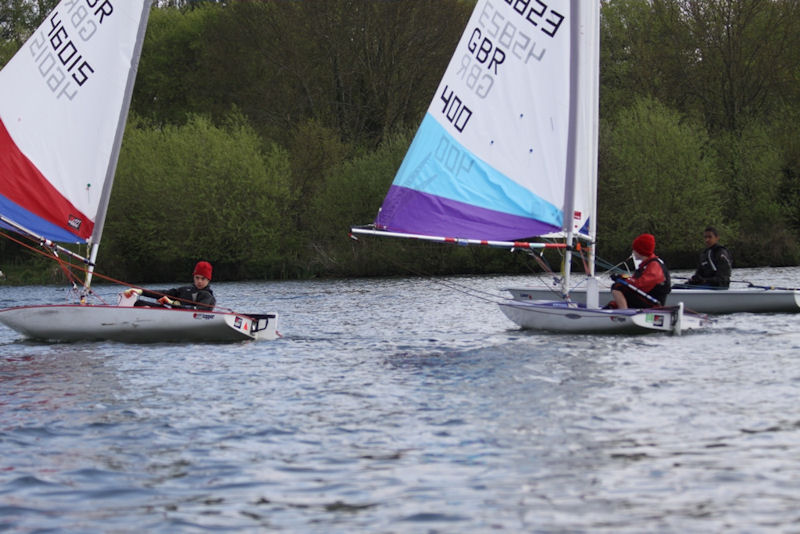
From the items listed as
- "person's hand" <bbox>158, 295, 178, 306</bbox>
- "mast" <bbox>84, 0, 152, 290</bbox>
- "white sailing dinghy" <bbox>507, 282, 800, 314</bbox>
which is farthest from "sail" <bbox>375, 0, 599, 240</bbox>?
"mast" <bbox>84, 0, 152, 290</bbox>

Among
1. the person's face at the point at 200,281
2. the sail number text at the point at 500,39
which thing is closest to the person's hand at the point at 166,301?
the person's face at the point at 200,281

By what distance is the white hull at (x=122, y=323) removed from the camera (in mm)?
16844

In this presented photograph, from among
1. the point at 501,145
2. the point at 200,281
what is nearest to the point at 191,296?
the point at 200,281

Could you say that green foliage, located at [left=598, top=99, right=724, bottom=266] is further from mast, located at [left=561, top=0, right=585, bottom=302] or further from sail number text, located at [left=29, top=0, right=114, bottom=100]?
sail number text, located at [left=29, top=0, right=114, bottom=100]

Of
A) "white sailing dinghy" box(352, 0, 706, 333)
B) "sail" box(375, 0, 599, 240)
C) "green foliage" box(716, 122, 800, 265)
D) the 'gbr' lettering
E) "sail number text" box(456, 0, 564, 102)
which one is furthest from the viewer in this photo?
"green foliage" box(716, 122, 800, 265)

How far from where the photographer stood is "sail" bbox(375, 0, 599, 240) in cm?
1748

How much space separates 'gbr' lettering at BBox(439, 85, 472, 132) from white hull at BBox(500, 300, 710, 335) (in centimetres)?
292

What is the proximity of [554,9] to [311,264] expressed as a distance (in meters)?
28.9

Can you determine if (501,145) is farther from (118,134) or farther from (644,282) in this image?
(118,134)

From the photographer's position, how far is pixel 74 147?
17484 millimetres

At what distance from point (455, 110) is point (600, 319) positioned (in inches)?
165

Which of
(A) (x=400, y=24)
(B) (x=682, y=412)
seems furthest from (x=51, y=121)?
(A) (x=400, y=24)

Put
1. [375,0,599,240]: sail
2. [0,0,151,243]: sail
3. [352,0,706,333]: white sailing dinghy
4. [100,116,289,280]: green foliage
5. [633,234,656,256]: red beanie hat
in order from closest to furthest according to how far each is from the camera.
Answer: [633,234,656,256]: red beanie hat < [0,0,151,243]: sail < [352,0,706,333]: white sailing dinghy < [375,0,599,240]: sail < [100,116,289,280]: green foliage

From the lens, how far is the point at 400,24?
1903 inches
